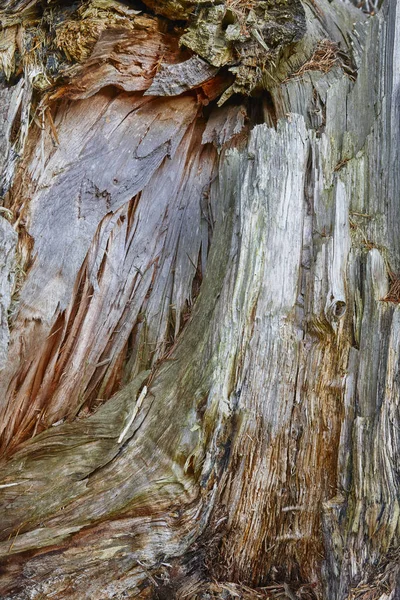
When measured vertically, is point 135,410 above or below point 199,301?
below

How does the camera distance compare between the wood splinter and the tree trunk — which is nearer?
the tree trunk

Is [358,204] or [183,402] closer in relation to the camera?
[183,402]

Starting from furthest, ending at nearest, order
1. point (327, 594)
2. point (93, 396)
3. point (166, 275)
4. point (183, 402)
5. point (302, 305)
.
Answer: point (166, 275) < point (93, 396) < point (302, 305) < point (183, 402) < point (327, 594)

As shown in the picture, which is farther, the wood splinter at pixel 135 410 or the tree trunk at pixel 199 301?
the wood splinter at pixel 135 410

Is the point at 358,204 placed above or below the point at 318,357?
above

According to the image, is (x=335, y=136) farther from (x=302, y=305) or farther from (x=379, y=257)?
(x=302, y=305)

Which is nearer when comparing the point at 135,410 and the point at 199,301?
the point at 135,410

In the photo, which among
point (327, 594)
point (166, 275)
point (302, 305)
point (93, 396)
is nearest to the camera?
point (327, 594)

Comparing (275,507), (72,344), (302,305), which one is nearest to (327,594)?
(275,507)
